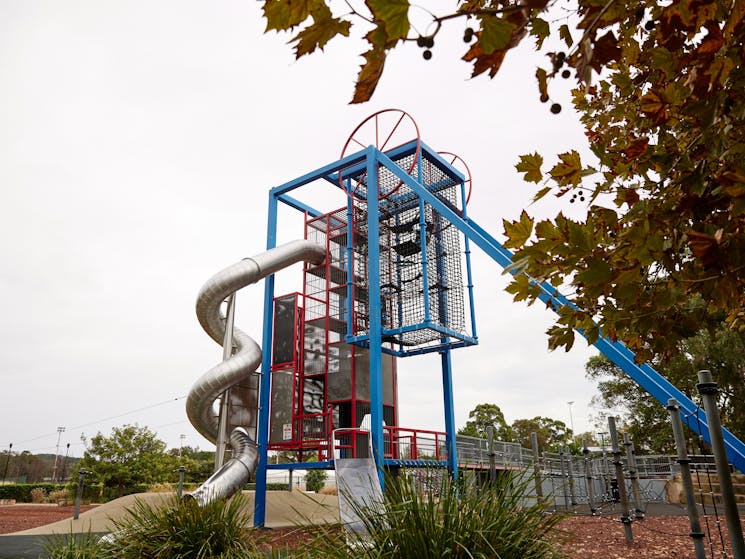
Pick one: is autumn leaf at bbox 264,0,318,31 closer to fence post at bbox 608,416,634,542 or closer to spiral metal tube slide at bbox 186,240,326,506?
fence post at bbox 608,416,634,542

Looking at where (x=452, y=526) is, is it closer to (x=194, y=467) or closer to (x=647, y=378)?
(x=647, y=378)

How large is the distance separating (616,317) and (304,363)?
12.9m

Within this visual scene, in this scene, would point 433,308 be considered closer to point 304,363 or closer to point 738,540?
point 304,363

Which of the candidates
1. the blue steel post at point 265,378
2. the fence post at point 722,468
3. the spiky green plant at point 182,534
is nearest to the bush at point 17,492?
the blue steel post at point 265,378

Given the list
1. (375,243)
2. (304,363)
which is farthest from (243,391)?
(375,243)

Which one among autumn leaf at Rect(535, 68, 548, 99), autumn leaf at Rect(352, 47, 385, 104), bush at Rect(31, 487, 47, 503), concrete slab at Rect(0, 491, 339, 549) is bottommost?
bush at Rect(31, 487, 47, 503)

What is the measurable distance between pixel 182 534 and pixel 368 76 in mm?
5255

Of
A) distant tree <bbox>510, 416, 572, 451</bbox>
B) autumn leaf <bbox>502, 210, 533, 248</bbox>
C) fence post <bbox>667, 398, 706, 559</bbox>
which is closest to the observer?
autumn leaf <bbox>502, 210, 533, 248</bbox>

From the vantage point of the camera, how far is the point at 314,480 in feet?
109

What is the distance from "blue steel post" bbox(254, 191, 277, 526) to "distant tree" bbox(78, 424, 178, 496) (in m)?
18.8

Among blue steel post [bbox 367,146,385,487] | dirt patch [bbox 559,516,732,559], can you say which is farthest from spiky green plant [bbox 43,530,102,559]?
blue steel post [bbox 367,146,385,487]

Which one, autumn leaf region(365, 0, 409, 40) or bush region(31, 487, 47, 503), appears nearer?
autumn leaf region(365, 0, 409, 40)

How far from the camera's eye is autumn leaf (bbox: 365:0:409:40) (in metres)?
1.06

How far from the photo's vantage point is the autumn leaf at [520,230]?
1.95 meters
